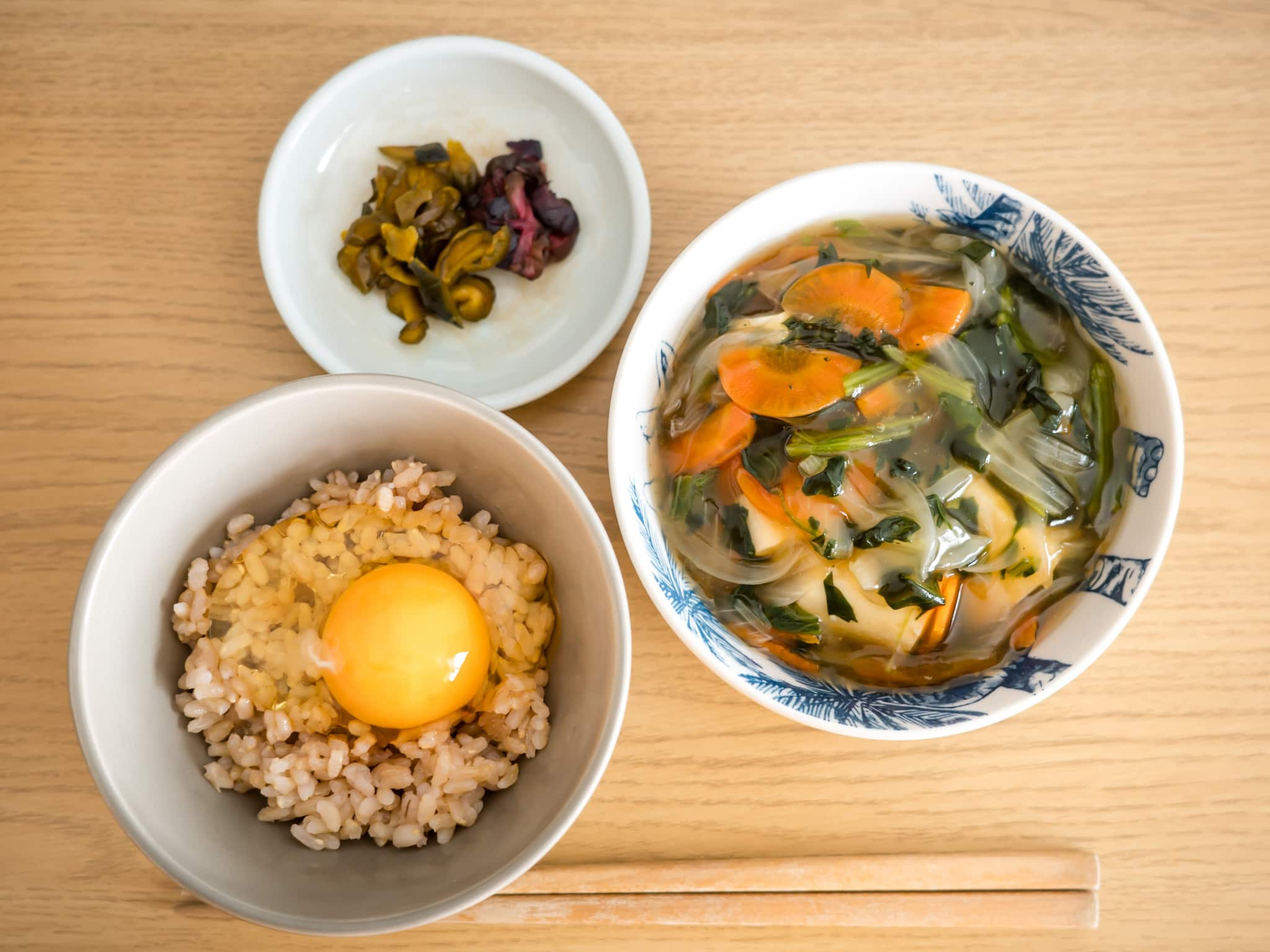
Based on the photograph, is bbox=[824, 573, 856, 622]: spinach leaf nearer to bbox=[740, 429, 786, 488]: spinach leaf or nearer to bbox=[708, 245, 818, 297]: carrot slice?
bbox=[740, 429, 786, 488]: spinach leaf

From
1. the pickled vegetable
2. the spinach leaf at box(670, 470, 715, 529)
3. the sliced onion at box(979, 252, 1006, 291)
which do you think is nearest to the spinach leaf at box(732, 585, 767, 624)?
the spinach leaf at box(670, 470, 715, 529)

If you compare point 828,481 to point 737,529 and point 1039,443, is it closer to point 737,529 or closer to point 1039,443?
point 737,529

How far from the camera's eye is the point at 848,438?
1.16m

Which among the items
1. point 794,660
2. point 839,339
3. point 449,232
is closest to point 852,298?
point 839,339

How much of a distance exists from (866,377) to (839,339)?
0.24ft

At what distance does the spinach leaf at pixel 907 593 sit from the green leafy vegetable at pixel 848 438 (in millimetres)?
181

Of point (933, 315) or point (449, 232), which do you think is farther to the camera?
point (449, 232)

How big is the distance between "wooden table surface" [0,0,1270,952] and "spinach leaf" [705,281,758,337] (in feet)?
0.87

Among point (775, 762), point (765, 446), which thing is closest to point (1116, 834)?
point (775, 762)

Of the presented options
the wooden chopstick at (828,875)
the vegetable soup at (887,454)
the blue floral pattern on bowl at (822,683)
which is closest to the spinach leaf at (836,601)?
the vegetable soup at (887,454)

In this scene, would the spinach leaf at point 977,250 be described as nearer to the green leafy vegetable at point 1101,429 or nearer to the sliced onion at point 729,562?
the green leafy vegetable at point 1101,429

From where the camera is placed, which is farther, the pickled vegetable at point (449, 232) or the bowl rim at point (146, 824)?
the pickled vegetable at point (449, 232)

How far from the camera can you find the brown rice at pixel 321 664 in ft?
3.66

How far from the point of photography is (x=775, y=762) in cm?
136
